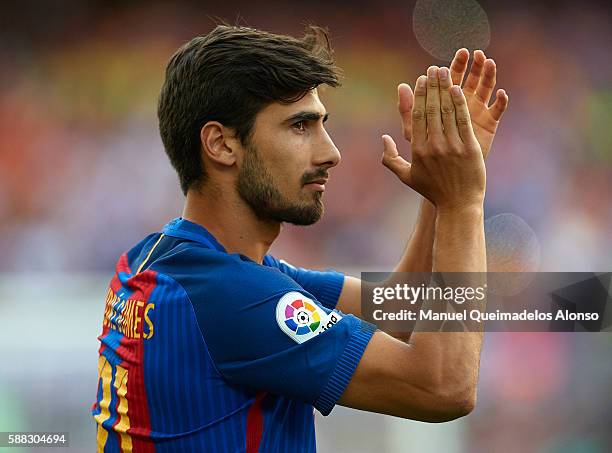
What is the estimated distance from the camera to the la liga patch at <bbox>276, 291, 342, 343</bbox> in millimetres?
1901

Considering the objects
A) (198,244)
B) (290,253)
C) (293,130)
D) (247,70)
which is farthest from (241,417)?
(290,253)

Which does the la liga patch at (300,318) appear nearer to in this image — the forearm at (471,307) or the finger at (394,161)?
the forearm at (471,307)

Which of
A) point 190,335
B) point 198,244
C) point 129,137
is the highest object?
point 129,137

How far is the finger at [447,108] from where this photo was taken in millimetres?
1912

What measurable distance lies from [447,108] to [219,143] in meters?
0.60

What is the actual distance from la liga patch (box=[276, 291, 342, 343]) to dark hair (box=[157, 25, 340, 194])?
0.45 meters

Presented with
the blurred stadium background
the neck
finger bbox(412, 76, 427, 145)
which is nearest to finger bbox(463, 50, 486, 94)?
finger bbox(412, 76, 427, 145)

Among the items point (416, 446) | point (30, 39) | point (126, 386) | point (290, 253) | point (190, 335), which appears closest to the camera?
point (190, 335)

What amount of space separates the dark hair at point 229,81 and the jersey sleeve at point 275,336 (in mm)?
397

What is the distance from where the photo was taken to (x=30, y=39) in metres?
7.34

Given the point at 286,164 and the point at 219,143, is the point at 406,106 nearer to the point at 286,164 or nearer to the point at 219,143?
the point at 286,164

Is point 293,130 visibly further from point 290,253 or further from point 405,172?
point 290,253

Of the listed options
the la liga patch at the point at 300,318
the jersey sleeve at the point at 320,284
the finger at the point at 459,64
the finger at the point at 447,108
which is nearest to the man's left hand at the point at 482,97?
the finger at the point at 459,64

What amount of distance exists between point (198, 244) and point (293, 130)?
0.37 m
